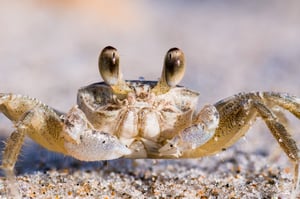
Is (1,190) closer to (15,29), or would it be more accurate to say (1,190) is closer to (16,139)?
(16,139)

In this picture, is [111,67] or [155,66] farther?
[155,66]

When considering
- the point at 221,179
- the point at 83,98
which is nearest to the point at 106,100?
the point at 83,98

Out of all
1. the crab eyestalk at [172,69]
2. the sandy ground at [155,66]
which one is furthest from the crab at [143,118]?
the sandy ground at [155,66]

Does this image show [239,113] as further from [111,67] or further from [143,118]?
[111,67]

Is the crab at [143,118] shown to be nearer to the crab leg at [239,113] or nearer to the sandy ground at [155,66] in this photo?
the crab leg at [239,113]

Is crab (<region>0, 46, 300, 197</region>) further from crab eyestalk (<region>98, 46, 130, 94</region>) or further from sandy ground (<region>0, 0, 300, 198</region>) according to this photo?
sandy ground (<region>0, 0, 300, 198</region>)

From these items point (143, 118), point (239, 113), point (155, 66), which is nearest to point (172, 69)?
point (143, 118)
